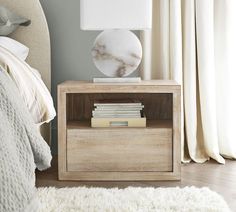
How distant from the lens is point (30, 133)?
4.87 feet

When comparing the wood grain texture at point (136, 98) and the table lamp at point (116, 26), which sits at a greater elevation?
the table lamp at point (116, 26)

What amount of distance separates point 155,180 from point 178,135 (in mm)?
257

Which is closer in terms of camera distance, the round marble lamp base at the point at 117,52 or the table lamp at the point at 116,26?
the table lamp at the point at 116,26

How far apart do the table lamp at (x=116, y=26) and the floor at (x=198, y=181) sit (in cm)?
54

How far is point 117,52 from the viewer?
2453mm

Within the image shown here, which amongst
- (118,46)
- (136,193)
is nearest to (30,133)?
(136,193)

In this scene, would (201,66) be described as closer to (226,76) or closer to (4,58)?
(226,76)

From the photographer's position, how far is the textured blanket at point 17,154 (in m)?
1.14

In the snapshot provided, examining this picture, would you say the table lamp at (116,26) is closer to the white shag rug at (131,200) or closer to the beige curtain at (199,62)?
the beige curtain at (199,62)

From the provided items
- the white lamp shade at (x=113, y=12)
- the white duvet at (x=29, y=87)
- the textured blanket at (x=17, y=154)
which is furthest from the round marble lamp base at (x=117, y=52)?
the textured blanket at (x=17, y=154)

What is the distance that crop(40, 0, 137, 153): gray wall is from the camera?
292 cm

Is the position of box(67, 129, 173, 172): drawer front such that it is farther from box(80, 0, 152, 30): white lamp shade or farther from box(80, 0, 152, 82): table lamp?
box(80, 0, 152, 30): white lamp shade

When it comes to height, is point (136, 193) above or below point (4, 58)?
below

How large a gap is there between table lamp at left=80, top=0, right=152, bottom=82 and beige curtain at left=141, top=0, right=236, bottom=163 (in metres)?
0.33
